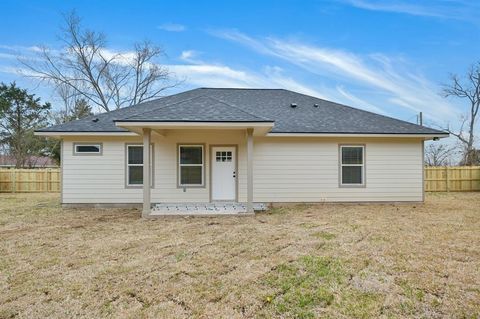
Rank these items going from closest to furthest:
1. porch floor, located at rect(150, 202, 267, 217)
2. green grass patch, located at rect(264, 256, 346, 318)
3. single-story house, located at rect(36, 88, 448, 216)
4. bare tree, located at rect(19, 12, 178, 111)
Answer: green grass patch, located at rect(264, 256, 346, 318) < porch floor, located at rect(150, 202, 267, 217) < single-story house, located at rect(36, 88, 448, 216) < bare tree, located at rect(19, 12, 178, 111)

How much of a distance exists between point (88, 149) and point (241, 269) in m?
8.24

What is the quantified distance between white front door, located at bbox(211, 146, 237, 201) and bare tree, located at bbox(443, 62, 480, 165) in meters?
21.2

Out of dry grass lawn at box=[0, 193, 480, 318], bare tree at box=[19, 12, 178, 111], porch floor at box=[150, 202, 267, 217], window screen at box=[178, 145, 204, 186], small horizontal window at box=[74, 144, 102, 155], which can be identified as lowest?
dry grass lawn at box=[0, 193, 480, 318]

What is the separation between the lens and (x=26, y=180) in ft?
57.6

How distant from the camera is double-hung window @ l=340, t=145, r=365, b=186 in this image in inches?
436

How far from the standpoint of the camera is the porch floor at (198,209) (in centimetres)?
889

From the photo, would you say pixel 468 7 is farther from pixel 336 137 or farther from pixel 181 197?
pixel 181 197

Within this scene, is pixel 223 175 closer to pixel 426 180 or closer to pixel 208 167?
pixel 208 167

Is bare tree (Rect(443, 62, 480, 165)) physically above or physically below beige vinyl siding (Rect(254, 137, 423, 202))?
above

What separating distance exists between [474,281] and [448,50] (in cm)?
1712

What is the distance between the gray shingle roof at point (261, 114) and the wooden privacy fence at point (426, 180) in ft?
23.3

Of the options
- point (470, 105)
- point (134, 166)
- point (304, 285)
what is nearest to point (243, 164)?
point (134, 166)

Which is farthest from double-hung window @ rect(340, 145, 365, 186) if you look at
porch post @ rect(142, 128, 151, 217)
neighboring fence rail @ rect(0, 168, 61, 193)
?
neighboring fence rail @ rect(0, 168, 61, 193)

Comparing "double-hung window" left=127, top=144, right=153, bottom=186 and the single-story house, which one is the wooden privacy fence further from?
"double-hung window" left=127, top=144, right=153, bottom=186
